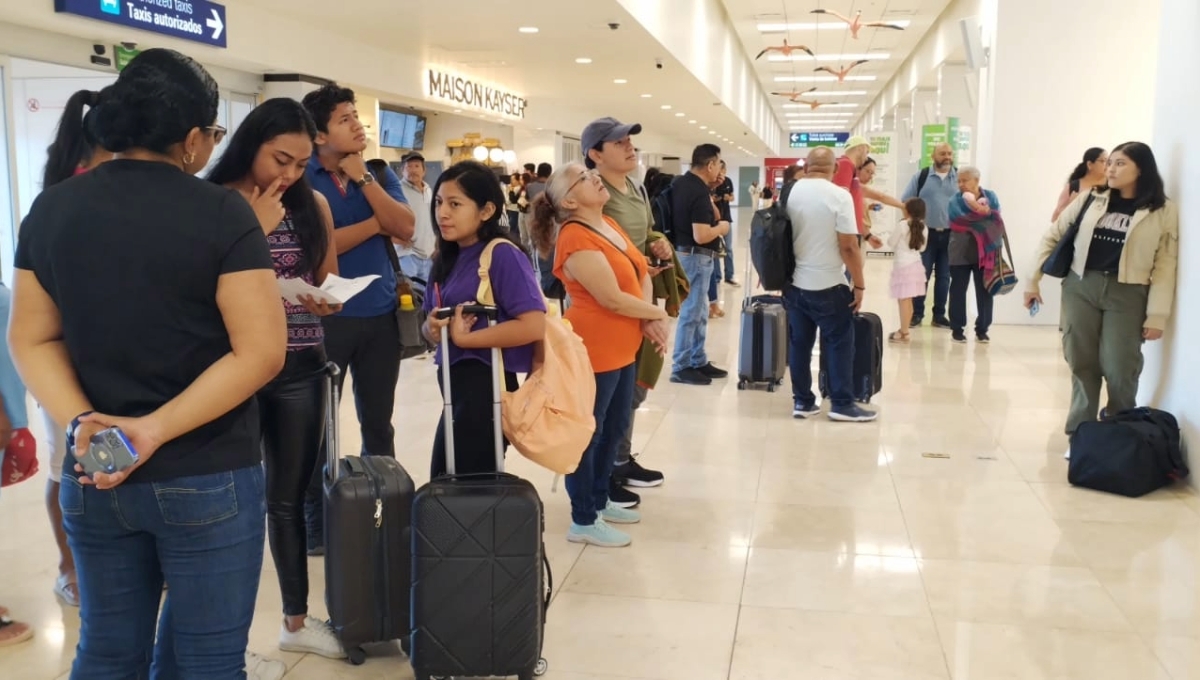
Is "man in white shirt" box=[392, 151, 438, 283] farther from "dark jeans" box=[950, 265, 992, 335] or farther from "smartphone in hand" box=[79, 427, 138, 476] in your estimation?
"smartphone in hand" box=[79, 427, 138, 476]

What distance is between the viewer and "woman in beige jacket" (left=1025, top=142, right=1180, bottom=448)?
4.91 meters

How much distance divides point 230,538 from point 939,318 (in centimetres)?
932

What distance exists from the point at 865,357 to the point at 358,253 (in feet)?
12.8

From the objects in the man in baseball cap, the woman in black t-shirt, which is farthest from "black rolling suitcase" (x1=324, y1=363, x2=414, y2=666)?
the man in baseball cap

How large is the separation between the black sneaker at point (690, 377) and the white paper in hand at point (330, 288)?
194 inches

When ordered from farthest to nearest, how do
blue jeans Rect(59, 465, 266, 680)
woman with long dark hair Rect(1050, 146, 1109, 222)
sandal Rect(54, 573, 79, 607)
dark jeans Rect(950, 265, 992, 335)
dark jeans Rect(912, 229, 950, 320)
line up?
dark jeans Rect(912, 229, 950, 320) < dark jeans Rect(950, 265, 992, 335) < woman with long dark hair Rect(1050, 146, 1109, 222) < sandal Rect(54, 573, 79, 607) < blue jeans Rect(59, 465, 266, 680)

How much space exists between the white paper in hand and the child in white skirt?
23.9ft

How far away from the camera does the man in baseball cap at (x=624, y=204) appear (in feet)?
13.9

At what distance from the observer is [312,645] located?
9.85 ft

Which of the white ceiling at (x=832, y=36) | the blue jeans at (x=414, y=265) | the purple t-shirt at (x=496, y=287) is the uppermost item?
the white ceiling at (x=832, y=36)

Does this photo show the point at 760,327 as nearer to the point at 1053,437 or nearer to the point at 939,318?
the point at 1053,437

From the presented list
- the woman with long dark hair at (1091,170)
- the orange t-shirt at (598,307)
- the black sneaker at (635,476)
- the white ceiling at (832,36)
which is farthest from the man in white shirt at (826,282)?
the white ceiling at (832,36)

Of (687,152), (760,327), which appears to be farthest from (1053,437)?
(687,152)

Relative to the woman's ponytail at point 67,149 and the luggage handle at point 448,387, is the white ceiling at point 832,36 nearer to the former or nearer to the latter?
the luggage handle at point 448,387
